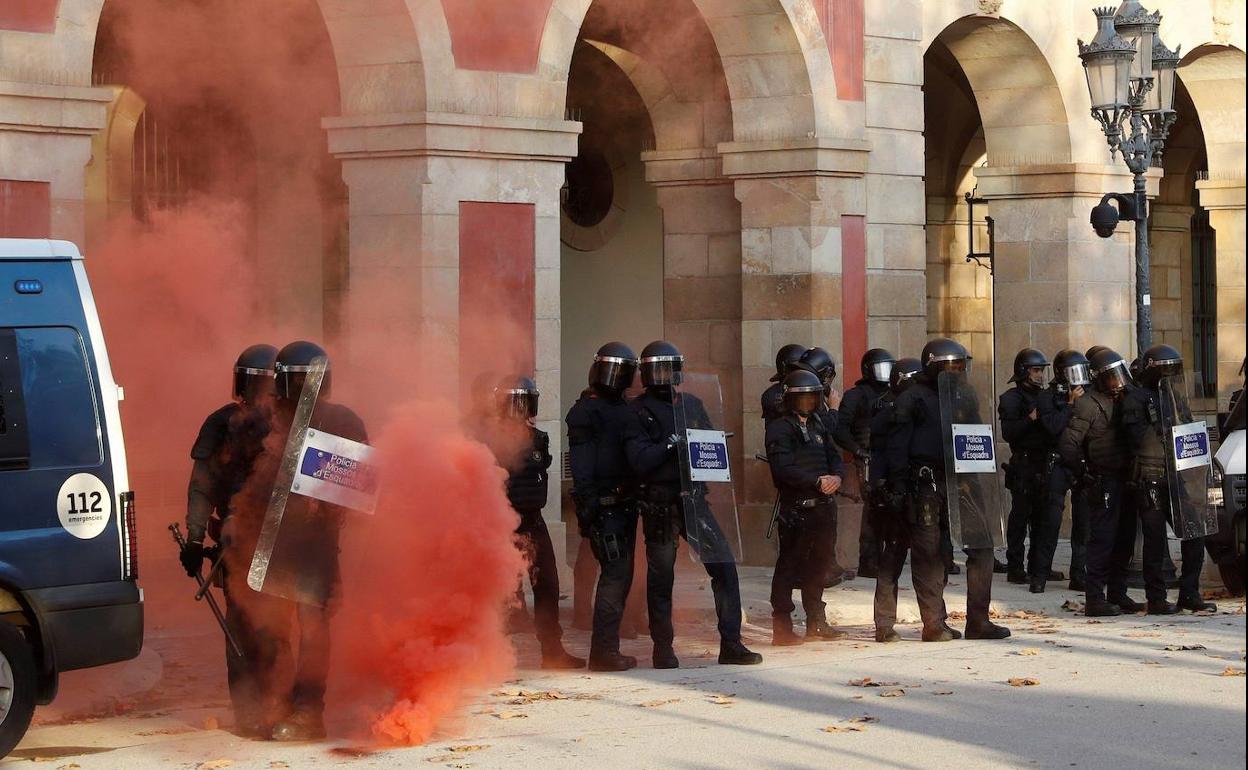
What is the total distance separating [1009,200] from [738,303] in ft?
11.9

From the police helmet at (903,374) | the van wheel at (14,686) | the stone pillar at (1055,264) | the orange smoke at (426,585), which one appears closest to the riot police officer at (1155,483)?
the police helmet at (903,374)

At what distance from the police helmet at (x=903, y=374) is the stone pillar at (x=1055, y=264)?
17.4ft

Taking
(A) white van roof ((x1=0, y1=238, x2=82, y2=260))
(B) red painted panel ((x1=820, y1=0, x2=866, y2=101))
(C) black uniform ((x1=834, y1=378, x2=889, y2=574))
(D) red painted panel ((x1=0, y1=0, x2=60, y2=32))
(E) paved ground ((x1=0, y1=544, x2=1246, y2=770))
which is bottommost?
(E) paved ground ((x1=0, y1=544, x2=1246, y2=770))

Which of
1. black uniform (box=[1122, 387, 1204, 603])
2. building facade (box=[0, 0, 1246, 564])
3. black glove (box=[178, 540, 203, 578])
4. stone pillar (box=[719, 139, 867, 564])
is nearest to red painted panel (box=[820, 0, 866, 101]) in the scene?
building facade (box=[0, 0, 1246, 564])

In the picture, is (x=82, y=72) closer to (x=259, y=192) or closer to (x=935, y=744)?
(x=259, y=192)

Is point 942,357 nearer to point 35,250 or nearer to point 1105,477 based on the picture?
point 1105,477

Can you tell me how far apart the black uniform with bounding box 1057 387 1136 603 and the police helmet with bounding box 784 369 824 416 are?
7.63 feet

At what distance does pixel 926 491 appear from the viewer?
10.9 metres

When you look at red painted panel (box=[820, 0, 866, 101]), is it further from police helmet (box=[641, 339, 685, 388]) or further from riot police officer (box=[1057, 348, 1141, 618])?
police helmet (box=[641, 339, 685, 388])

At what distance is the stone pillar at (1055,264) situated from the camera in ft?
59.1

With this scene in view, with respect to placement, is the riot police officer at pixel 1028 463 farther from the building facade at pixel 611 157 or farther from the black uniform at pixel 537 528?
the black uniform at pixel 537 528

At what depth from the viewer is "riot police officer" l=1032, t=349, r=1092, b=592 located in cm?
1307

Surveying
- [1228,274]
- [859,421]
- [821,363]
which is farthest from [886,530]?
[1228,274]

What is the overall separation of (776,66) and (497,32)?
2.98 metres
